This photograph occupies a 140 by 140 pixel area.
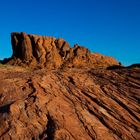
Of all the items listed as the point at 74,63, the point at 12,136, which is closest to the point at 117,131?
the point at 12,136

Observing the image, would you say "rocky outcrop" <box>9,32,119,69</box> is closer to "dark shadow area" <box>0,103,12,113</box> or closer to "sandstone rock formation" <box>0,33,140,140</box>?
"sandstone rock formation" <box>0,33,140,140</box>

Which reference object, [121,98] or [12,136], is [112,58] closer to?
[121,98]

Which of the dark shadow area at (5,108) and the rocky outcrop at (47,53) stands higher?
the rocky outcrop at (47,53)

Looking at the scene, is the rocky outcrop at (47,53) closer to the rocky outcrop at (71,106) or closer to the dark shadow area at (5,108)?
the rocky outcrop at (71,106)

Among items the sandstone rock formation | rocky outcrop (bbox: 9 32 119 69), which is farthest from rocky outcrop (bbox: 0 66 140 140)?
rocky outcrop (bbox: 9 32 119 69)

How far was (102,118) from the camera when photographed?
20.2m

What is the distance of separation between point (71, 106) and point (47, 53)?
18288 mm

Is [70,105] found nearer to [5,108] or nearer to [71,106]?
[71,106]

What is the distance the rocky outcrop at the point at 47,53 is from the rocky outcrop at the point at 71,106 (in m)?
10.5

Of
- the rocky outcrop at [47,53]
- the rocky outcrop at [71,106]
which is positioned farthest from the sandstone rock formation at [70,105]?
the rocky outcrop at [47,53]

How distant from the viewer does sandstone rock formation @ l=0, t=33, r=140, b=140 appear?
18.6 metres

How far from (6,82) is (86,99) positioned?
6.96 meters

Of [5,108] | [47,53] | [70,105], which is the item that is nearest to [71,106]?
[70,105]

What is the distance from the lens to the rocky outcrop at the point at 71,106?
733 inches
